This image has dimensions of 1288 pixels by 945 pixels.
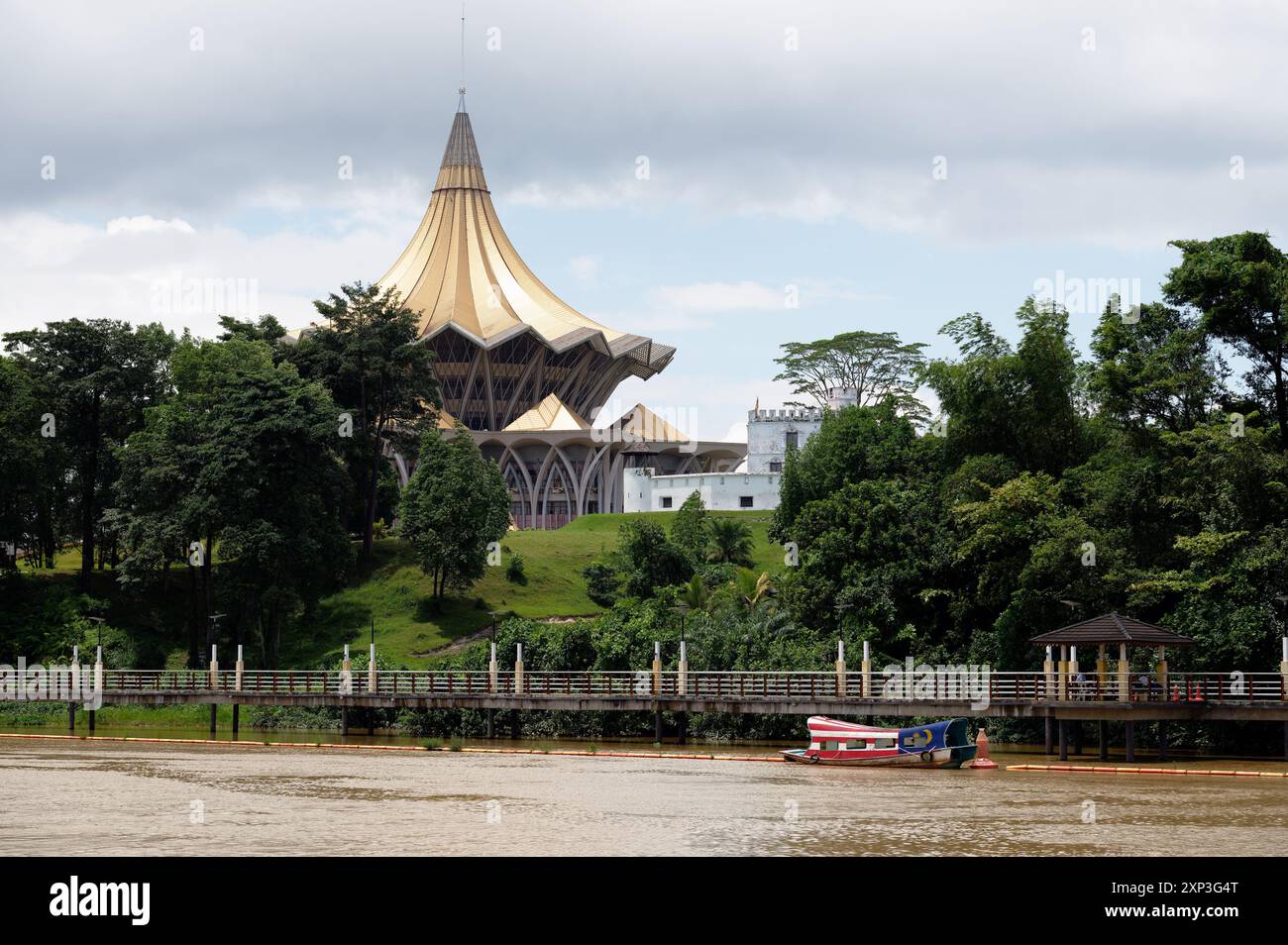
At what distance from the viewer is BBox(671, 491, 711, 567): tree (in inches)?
2921

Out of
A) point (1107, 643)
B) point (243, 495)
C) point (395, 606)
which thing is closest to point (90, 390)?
point (243, 495)

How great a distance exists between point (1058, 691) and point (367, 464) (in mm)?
42776

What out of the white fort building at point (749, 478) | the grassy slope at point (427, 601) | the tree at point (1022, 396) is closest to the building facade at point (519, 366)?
the white fort building at point (749, 478)

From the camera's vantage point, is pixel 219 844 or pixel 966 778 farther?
pixel 966 778

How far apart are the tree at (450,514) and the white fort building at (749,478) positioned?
20832mm

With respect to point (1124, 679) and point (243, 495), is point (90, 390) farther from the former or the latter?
point (1124, 679)

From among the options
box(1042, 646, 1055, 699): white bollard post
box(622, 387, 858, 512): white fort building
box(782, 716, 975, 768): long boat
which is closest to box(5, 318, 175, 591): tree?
box(622, 387, 858, 512): white fort building

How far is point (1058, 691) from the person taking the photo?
133 feet

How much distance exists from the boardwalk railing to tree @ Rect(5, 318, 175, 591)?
14.8 m

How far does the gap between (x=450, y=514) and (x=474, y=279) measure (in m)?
41.0

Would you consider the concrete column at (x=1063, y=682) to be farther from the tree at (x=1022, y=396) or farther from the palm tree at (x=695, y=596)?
the palm tree at (x=695, y=596)
